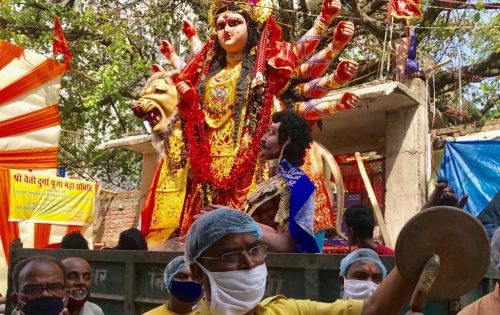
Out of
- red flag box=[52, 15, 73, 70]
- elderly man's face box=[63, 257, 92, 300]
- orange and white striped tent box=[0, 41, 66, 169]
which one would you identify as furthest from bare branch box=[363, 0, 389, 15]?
elderly man's face box=[63, 257, 92, 300]

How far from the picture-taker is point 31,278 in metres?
2.81

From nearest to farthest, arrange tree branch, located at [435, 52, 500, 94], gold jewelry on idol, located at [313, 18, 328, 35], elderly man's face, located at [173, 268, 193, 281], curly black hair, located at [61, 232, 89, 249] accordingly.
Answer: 1. elderly man's face, located at [173, 268, 193, 281]
2. curly black hair, located at [61, 232, 89, 249]
3. gold jewelry on idol, located at [313, 18, 328, 35]
4. tree branch, located at [435, 52, 500, 94]

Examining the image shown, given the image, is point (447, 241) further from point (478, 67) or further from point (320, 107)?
point (478, 67)

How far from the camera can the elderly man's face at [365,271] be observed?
283 centimetres

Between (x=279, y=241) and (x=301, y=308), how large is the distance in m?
1.43

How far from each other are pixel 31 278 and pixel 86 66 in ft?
31.2

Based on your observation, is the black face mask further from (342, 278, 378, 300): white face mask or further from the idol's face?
the idol's face

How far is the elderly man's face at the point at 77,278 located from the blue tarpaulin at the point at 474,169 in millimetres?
4907

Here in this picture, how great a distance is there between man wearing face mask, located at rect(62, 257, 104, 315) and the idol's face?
296 cm

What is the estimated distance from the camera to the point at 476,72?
10703 mm

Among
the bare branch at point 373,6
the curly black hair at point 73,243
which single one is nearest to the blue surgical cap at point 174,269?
the curly black hair at point 73,243

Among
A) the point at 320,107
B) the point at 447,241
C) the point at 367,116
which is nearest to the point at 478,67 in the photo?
the point at 367,116

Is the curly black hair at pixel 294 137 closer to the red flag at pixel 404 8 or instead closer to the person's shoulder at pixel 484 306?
the person's shoulder at pixel 484 306

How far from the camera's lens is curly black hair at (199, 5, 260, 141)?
19.5 feet
